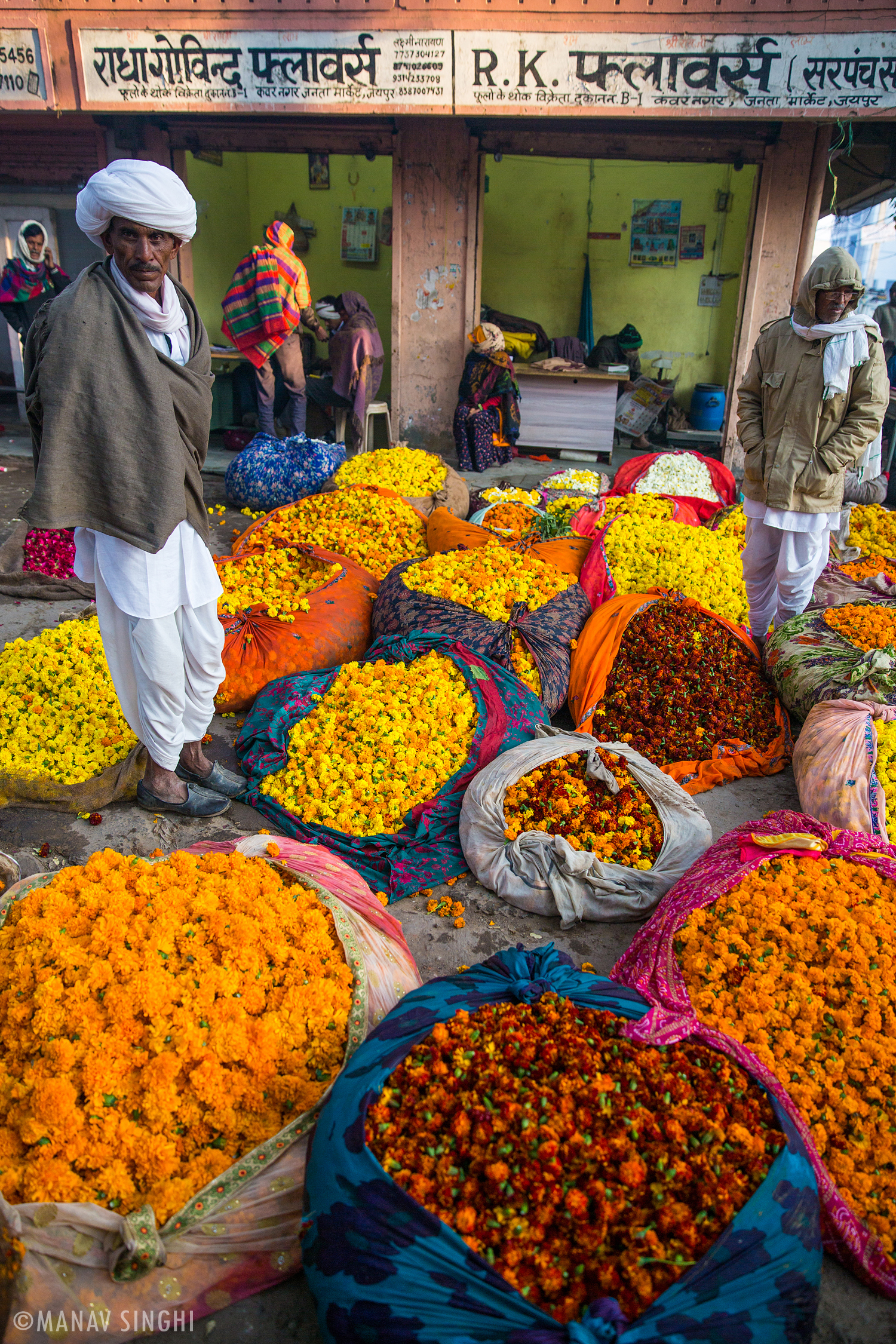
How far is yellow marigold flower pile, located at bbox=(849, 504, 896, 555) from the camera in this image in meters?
5.86

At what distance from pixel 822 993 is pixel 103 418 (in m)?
2.57

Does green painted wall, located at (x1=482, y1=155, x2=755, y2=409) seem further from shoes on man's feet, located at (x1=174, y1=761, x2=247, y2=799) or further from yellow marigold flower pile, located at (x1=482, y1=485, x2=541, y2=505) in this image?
shoes on man's feet, located at (x1=174, y1=761, x2=247, y2=799)

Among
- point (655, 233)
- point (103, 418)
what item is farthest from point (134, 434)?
point (655, 233)

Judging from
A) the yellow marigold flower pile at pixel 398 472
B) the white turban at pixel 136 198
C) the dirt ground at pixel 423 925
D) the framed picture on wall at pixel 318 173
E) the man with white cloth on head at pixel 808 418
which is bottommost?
the dirt ground at pixel 423 925

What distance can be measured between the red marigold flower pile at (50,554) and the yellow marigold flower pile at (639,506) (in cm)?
349

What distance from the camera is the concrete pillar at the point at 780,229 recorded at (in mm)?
8031

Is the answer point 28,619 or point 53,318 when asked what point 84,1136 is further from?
point 28,619

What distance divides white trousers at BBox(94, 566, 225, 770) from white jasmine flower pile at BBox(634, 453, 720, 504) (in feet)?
14.2

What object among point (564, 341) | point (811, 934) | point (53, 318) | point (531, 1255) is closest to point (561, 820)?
point (811, 934)

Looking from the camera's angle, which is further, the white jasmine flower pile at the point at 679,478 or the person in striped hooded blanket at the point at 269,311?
the person in striped hooded blanket at the point at 269,311

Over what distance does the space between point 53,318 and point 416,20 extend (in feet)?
22.0

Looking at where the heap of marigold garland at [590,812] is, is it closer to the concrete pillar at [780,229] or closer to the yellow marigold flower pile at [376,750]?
the yellow marigold flower pile at [376,750]

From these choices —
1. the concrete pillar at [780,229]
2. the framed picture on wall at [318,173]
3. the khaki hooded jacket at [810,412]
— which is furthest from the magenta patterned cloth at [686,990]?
the framed picture on wall at [318,173]

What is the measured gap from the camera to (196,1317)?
1.62 metres
